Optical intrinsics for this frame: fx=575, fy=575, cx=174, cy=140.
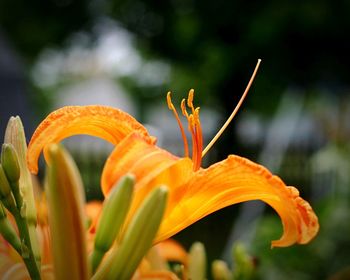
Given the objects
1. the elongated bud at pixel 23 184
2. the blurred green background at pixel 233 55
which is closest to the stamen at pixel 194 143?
the elongated bud at pixel 23 184

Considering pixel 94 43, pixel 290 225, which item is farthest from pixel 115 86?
pixel 290 225

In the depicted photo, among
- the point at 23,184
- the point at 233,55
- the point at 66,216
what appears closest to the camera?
the point at 66,216

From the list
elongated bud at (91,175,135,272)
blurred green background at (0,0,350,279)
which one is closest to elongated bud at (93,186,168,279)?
elongated bud at (91,175,135,272)

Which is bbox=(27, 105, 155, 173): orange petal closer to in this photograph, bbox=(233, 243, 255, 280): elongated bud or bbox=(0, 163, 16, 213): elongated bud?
bbox=(0, 163, 16, 213): elongated bud

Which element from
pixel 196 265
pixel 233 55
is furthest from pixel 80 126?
pixel 233 55

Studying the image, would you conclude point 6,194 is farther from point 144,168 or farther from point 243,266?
point 243,266

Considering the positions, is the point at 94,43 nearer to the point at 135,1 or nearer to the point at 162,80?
the point at 135,1
